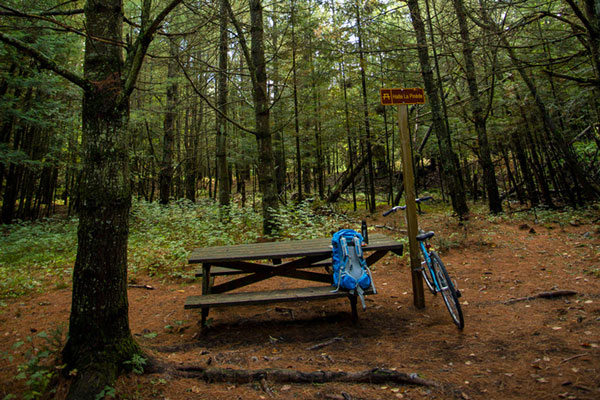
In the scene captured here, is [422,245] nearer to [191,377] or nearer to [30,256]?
[191,377]

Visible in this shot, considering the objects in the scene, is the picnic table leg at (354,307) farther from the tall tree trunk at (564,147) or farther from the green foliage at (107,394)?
the tall tree trunk at (564,147)

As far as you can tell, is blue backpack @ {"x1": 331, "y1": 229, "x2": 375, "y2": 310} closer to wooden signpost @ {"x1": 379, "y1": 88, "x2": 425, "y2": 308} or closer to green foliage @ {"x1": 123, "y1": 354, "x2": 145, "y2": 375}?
wooden signpost @ {"x1": 379, "y1": 88, "x2": 425, "y2": 308}

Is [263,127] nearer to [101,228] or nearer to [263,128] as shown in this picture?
[263,128]

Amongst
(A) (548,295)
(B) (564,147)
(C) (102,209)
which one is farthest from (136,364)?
(B) (564,147)

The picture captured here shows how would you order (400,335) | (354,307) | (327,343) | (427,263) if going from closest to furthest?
1. (327,343)
2. (400,335)
3. (354,307)
4. (427,263)

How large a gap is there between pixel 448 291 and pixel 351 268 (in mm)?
1208

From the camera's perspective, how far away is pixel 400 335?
3576 mm

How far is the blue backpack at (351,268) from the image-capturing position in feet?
12.0

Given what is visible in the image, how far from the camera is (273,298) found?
3.74 meters

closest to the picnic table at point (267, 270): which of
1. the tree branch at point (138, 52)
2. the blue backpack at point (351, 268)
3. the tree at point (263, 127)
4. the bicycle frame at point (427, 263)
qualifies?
the blue backpack at point (351, 268)

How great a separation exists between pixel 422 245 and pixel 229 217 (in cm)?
737

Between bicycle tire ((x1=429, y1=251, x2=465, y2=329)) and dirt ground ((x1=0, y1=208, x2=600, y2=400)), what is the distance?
128mm

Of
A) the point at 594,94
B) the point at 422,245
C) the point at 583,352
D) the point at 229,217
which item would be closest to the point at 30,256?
the point at 229,217

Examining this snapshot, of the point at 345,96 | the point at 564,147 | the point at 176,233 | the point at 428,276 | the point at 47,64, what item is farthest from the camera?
the point at 345,96
